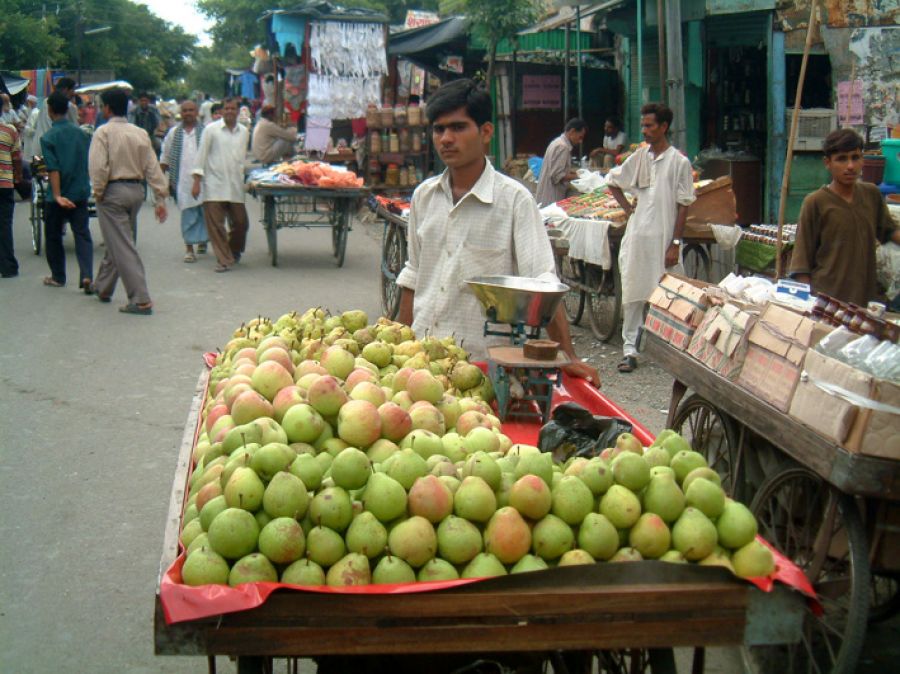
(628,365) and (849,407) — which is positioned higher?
(849,407)

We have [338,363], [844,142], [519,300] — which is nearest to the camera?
[338,363]

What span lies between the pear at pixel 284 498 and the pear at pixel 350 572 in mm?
169

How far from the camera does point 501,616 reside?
2.22 meters

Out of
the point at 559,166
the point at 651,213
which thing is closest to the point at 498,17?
the point at 559,166

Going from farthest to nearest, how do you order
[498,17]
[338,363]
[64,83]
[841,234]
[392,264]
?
[498,17], [64,83], [392,264], [841,234], [338,363]

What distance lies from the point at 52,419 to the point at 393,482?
190 inches

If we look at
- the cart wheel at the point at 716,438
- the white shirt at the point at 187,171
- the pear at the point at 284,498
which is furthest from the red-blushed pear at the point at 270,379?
the white shirt at the point at 187,171

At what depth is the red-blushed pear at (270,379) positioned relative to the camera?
3.11 metres

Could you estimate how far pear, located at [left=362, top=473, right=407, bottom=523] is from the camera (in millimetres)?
2391

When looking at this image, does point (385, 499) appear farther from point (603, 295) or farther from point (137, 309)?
point (137, 309)

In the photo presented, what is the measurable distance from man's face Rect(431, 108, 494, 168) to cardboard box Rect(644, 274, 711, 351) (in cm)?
132

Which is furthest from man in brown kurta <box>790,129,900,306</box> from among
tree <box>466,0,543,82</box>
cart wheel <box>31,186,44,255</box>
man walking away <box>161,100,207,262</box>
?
tree <box>466,0,543,82</box>

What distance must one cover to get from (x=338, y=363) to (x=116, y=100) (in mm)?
7296

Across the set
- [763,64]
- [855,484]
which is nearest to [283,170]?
[763,64]
